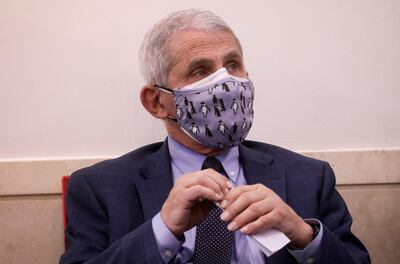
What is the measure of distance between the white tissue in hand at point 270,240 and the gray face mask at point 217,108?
1.04 ft

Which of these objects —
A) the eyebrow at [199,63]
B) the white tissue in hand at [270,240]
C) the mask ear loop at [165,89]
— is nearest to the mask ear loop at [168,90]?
the mask ear loop at [165,89]

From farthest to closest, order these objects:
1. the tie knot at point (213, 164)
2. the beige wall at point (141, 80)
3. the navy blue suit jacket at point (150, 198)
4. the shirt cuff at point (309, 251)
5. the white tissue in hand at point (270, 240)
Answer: the beige wall at point (141, 80)
the tie knot at point (213, 164)
the navy blue suit jacket at point (150, 198)
the shirt cuff at point (309, 251)
the white tissue in hand at point (270, 240)

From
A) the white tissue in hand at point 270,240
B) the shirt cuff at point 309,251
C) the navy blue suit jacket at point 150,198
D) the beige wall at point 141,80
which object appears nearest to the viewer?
the white tissue in hand at point 270,240

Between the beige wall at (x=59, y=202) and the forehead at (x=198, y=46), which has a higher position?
the forehead at (x=198, y=46)

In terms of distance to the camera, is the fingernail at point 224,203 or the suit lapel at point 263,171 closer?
the fingernail at point 224,203

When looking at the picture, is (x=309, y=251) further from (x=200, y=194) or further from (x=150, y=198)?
(x=150, y=198)

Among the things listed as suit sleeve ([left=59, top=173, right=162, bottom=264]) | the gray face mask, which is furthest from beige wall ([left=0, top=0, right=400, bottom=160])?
the gray face mask

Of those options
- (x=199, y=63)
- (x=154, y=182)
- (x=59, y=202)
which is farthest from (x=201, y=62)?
(x=59, y=202)

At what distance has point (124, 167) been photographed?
1.44m

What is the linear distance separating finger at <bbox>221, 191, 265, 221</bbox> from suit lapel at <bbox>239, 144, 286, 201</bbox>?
35cm

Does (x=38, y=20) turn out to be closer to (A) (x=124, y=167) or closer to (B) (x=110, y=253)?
(A) (x=124, y=167)

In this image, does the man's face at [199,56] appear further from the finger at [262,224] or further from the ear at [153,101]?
the finger at [262,224]

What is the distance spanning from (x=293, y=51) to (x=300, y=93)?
0.17 metres

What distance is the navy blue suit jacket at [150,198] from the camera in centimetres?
128
